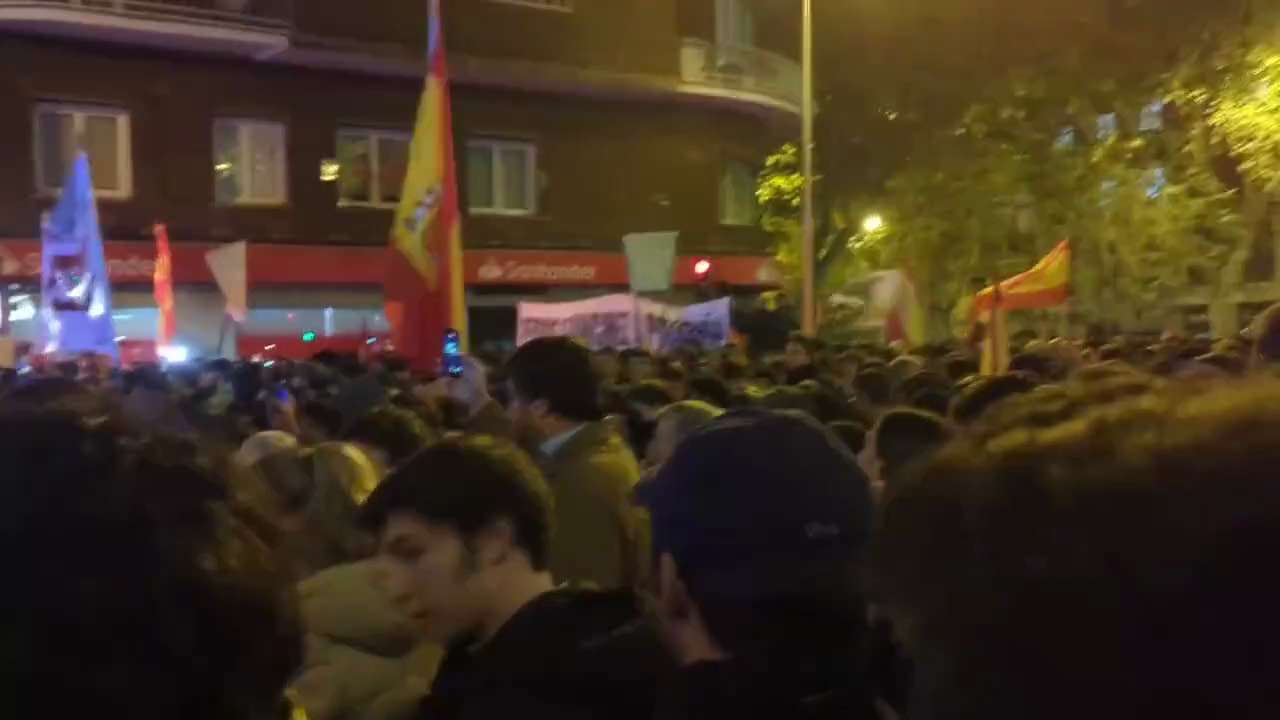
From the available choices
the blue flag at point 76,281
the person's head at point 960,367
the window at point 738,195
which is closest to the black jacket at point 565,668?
the person's head at point 960,367

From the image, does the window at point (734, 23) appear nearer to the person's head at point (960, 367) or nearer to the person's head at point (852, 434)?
the person's head at point (960, 367)

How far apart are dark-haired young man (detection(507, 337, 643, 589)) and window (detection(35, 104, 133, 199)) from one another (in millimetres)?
19902

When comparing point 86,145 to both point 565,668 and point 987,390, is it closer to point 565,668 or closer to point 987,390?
point 987,390

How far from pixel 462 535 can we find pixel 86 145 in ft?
74.6

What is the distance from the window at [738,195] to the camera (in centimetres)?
3244

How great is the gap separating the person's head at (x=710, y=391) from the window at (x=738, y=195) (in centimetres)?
2359

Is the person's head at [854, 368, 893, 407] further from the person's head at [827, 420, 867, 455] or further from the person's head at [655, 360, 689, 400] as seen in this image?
the person's head at [827, 420, 867, 455]

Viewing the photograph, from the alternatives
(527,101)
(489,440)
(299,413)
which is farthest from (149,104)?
(489,440)

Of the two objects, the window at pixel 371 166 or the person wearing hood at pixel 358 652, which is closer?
the person wearing hood at pixel 358 652

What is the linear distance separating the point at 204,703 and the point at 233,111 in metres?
24.9

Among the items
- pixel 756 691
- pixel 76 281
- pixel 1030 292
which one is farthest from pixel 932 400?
pixel 76 281

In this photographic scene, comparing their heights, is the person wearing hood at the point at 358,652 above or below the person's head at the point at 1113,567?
below

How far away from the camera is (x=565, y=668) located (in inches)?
105

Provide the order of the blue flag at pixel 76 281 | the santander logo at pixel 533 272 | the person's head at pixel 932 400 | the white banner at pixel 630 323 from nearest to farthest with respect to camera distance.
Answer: the person's head at pixel 932 400 → the blue flag at pixel 76 281 → the white banner at pixel 630 323 → the santander logo at pixel 533 272
